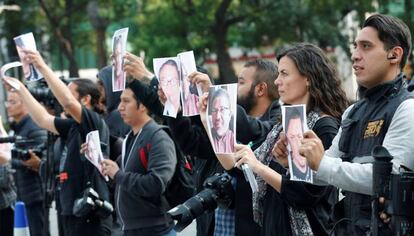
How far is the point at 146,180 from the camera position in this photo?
20.4 ft

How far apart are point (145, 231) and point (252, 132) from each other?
4.55 feet

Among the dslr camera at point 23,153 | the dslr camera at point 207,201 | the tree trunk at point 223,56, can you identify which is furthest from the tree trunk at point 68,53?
the dslr camera at point 207,201

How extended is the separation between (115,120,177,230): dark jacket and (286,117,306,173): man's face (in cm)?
207

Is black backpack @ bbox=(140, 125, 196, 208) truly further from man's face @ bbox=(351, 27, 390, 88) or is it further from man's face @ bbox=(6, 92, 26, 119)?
man's face @ bbox=(6, 92, 26, 119)

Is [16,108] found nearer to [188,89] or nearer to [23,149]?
[23,149]

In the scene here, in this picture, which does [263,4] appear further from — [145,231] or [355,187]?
[355,187]

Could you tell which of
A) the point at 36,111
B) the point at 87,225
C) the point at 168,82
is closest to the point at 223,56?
the point at 36,111

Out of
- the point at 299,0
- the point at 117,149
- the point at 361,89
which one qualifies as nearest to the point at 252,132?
the point at 361,89

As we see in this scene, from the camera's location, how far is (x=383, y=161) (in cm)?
368

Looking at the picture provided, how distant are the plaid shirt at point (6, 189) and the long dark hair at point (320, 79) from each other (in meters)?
4.29

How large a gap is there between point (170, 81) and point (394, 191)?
229cm

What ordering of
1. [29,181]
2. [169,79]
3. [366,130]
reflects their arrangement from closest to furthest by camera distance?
[366,130] → [169,79] → [29,181]

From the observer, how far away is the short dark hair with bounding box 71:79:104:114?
7.64m

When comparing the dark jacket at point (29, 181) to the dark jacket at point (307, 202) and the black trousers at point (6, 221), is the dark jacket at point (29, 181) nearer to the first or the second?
the black trousers at point (6, 221)
